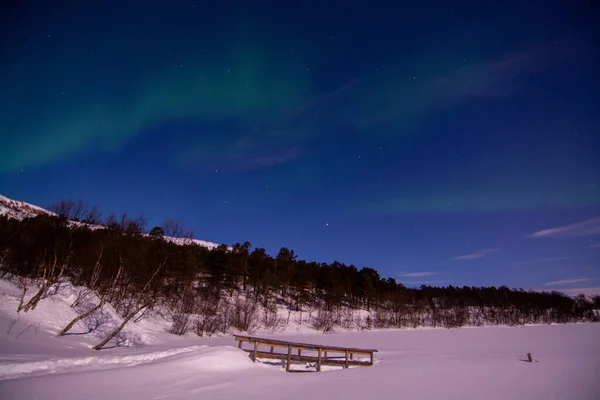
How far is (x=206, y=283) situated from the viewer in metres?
57.4

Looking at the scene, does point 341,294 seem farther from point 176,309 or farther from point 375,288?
point 176,309

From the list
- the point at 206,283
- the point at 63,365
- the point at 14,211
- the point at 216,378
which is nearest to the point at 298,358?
the point at 216,378

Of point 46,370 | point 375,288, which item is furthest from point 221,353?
point 375,288

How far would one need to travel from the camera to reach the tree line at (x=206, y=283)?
94.5ft

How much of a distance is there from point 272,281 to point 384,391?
46.8 metres

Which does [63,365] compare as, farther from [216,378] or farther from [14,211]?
[14,211]

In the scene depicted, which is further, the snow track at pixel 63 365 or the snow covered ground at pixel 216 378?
the snow track at pixel 63 365

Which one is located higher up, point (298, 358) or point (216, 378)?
point (216, 378)

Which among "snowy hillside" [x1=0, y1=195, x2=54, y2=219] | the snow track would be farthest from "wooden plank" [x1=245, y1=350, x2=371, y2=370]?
"snowy hillside" [x1=0, y1=195, x2=54, y2=219]

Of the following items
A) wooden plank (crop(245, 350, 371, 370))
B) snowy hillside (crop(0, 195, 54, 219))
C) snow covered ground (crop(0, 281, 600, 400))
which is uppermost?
A: snowy hillside (crop(0, 195, 54, 219))

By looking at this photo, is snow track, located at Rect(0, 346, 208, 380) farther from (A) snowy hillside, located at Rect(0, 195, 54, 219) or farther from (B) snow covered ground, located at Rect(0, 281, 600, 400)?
(A) snowy hillside, located at Rect(0, 195, 54, 219)

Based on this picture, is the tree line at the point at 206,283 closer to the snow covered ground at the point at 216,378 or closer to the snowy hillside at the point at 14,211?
the snow covered ground at the point at 216,378

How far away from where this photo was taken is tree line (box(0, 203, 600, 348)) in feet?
94.5

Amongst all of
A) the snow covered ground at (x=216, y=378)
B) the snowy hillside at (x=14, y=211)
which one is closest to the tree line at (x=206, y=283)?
the snow covered ground at (x=216, y=378)
